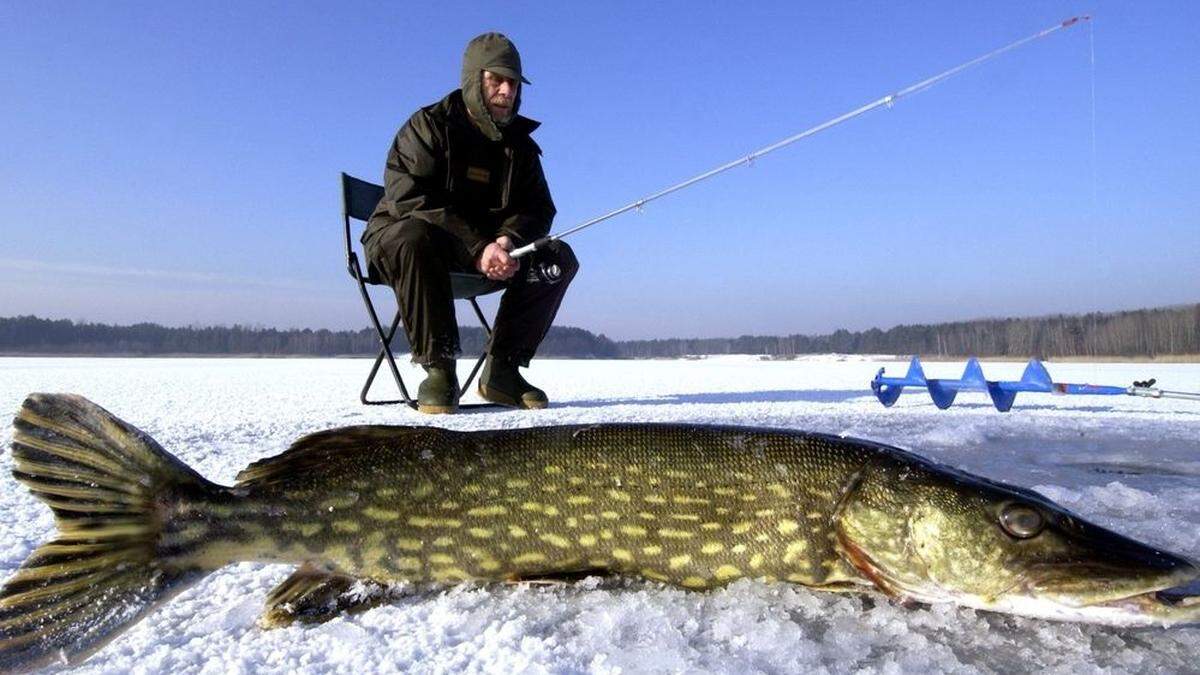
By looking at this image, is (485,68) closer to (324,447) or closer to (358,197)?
(358,197)

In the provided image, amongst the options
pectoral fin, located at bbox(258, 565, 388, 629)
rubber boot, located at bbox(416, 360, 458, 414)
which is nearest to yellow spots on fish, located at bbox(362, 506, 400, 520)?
pectoral fin, located at bbox(258, 565, 388, 629)

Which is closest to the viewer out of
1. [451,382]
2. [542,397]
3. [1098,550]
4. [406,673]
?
[406,673]

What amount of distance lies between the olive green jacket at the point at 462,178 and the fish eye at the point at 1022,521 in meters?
3.64

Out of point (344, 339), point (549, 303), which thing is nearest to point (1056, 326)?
point (344, 339)

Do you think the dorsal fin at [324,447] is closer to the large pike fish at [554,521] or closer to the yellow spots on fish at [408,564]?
the large pike fish at [554,521]

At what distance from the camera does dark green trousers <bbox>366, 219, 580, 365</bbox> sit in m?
4.29

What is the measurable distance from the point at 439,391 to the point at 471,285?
3.46 ft

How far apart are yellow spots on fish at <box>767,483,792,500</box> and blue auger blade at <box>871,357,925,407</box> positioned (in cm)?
522

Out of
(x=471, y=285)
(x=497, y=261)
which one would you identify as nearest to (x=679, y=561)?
(x=497, y=261)

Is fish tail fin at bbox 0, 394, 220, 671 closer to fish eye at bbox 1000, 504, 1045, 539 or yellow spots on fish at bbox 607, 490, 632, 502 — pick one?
yellow spots on fish at bbox 607, 490, 632, 502

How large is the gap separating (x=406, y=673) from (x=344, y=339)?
80461 mm

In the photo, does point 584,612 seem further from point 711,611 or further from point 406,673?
point 406,673

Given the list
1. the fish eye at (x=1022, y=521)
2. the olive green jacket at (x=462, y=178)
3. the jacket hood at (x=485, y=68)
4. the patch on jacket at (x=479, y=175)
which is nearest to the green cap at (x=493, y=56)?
the jacket hood at (x=485, y=68)

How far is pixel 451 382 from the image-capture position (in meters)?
4.43
